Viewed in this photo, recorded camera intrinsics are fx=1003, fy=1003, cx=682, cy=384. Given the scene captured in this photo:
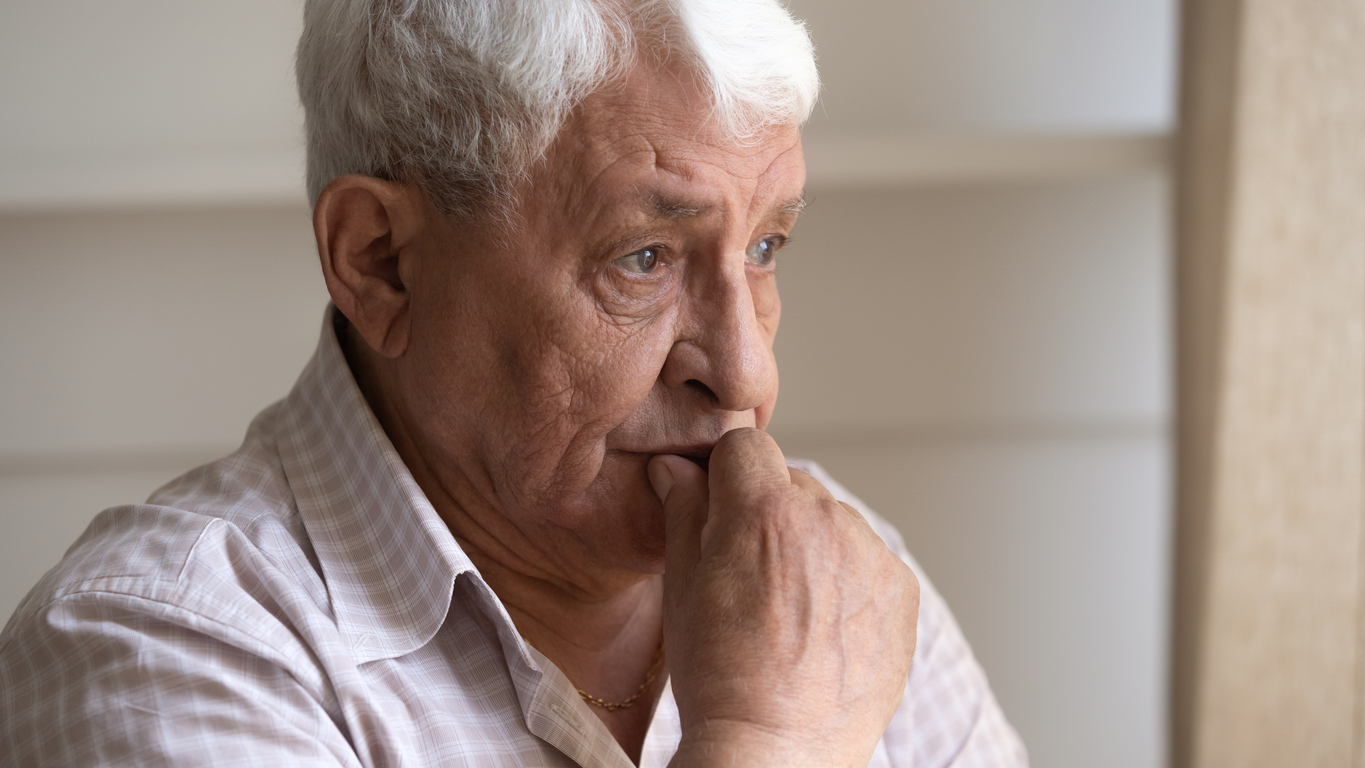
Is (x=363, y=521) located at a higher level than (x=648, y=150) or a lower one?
lower

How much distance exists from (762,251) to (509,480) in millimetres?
389

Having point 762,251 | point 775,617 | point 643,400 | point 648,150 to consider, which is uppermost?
point 648,150

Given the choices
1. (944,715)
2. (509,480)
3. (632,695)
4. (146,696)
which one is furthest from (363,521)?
(944,715)

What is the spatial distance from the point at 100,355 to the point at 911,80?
5.65 ft

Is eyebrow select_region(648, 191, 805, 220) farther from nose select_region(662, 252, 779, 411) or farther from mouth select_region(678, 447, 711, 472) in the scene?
mouth select_region(678, 447, 711, 472)

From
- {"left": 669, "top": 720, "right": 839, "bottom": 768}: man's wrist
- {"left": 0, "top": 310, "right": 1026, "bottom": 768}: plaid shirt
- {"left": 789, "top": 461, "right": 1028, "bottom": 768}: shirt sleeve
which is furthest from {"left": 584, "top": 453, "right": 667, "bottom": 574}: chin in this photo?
{"left": 789, "top": 461, "right": 1028, "bottom": 768}: shirt sleeve

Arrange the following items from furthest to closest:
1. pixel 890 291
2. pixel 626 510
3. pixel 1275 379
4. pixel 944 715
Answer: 1. pixel 890 291
2. pixel 1275 379
3. pixel 944 715
4. pixel 626 510

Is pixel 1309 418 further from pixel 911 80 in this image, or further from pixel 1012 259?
pixel 911 80

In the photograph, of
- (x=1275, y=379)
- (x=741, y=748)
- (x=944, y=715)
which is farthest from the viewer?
(x=1275, y=379)

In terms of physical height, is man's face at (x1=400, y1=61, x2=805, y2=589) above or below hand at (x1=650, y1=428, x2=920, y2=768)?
above

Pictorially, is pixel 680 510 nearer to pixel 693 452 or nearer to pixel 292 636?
pixel 693 452

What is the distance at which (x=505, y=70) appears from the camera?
0.97 metres

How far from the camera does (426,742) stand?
959mm

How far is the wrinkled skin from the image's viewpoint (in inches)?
35.8
